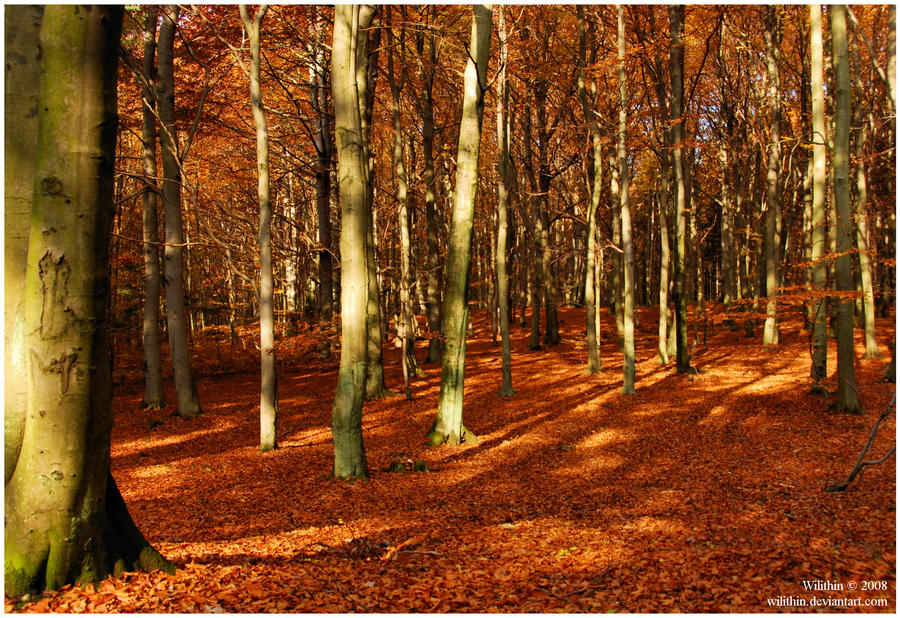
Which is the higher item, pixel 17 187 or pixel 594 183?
pixel 594 183

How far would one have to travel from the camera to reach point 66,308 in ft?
10.3

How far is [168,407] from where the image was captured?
43.5ft

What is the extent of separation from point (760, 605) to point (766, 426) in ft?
25.3

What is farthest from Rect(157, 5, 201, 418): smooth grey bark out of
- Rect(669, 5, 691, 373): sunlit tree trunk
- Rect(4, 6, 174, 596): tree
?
Rect(669, 5, 691, 373): sunlit tree trunk

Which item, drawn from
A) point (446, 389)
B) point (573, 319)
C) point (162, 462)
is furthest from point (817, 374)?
point (573, 319)

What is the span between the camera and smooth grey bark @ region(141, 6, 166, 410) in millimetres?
11703

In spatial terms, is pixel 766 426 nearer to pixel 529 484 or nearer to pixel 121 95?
pixel 529 484

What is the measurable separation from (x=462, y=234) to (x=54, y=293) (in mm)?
6597

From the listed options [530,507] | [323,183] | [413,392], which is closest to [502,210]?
[413,392]

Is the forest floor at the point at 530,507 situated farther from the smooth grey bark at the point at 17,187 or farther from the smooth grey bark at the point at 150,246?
the smooth grey bark at the point at 17,187

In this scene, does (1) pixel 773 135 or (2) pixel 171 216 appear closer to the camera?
(2) pixel 171 216

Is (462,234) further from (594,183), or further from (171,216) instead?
(594,183)

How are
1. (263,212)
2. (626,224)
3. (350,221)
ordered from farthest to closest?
(626,224) < (263,212) < (350,221)

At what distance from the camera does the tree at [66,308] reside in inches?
123
